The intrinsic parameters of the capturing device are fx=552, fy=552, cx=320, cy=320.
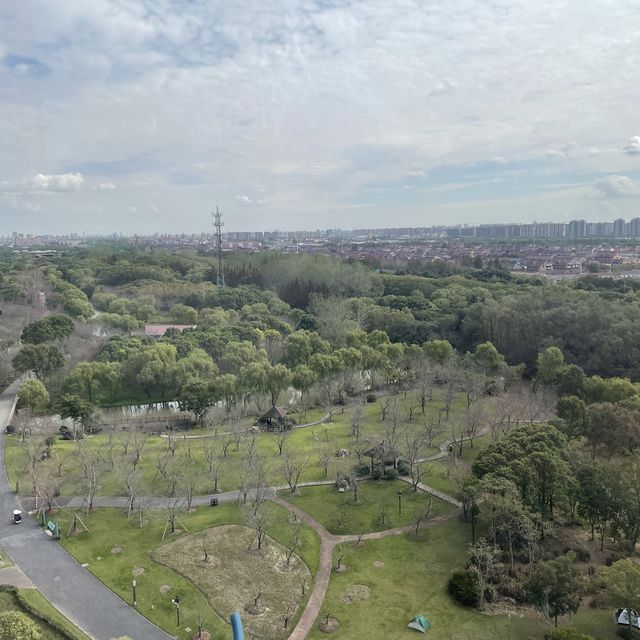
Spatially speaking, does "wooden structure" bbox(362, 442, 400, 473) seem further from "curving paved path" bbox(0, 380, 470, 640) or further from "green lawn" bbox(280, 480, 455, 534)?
"curving paved path" bbox(0, 380, 470, 640)

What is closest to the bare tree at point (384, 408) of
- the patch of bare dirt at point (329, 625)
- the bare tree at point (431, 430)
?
the bare tree at point (431, 430)

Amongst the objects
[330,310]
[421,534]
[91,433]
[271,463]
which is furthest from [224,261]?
[421,534]

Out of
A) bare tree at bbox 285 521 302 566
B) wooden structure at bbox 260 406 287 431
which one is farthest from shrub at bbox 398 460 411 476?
wooden structure at bbox 260 406 287 431

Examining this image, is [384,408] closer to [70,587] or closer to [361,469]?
[361,469]

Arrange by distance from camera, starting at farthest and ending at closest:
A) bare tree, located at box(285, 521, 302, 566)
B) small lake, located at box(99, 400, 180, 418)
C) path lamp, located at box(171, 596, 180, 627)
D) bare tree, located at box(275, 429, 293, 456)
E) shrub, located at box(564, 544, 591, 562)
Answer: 1. small lake, located at box(99, 400, 180, 418)
2. bare tree, located at box(275, 429, 293, 456)
3. bare tree, located at box(285, 521, 302, 566)
4. shrub, located at box(564, 544, 591, 562)
5. path lamp, located at box(171, 596, 180, 627)

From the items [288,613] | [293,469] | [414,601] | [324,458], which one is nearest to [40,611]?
Answer: [288,613]
